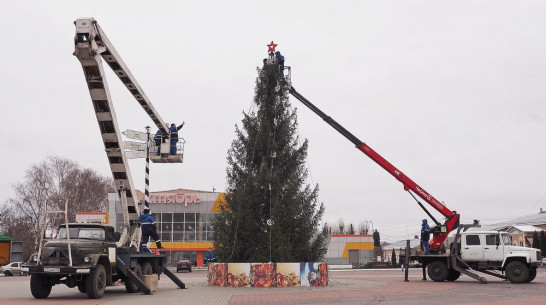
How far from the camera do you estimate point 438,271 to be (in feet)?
91.0

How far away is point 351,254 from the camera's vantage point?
77000 mm

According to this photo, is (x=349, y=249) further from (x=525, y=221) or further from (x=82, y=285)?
(x=82, y=285)

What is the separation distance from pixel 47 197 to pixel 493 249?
49203mm

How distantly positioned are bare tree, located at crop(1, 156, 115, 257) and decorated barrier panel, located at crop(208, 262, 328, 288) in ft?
135

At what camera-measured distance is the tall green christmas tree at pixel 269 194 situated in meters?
24.0

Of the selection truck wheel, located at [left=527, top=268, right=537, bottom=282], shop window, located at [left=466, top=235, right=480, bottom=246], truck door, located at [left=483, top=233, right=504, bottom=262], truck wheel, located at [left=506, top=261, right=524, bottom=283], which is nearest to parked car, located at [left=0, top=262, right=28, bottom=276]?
shop window, located at [left=466, top=235, right=480, bottom=246]

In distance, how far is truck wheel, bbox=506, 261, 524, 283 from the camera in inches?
1011

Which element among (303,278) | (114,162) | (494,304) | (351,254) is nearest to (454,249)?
(303,278)

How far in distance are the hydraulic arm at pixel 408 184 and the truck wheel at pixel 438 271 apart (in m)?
1.23

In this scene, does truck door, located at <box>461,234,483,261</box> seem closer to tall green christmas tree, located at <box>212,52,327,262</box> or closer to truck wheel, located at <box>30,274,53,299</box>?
tall green christmas tree, located at <box>212,52,327,262</box>

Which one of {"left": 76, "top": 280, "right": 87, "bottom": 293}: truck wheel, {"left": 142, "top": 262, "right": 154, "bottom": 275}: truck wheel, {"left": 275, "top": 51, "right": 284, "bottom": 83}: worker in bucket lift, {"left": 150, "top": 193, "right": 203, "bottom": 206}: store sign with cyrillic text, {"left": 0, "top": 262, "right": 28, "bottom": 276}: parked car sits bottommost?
{"left": 0, "top": 262, "right": 28, "bottom": 276}: parked car

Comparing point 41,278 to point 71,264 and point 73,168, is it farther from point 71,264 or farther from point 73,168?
point 73,168

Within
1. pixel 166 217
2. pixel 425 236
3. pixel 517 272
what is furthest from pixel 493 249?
pixel 166 217

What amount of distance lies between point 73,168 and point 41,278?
52.8 m
